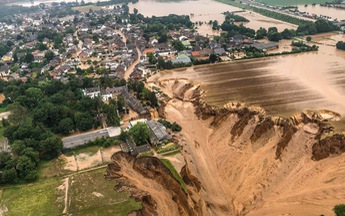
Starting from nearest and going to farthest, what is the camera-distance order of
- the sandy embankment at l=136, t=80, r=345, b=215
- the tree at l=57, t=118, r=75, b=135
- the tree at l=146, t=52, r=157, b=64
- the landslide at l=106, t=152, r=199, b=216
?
the landslide at l=106, t=152, r=199, b=216 → the sandy embankment at l=136, t=80, r=345, b=215 → the tree at l=57, t=118, r=75, b=135 → the tree at l=146, t=52, r=157, b=64

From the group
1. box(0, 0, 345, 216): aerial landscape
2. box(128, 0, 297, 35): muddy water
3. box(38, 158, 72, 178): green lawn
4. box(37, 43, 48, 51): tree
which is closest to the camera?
box(0, 0, 345, 216): aerial landscape

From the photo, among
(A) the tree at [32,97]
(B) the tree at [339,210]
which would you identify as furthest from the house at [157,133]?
(A) the tree at [32,97]

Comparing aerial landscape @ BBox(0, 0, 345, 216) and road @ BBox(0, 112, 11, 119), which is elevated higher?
aerial landscape @ BBox(0, 0, 345, 216)

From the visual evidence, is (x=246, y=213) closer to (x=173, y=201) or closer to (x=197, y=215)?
(x=197, y=215)

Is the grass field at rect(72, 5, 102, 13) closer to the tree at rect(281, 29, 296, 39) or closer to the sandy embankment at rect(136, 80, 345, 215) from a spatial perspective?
the tree at rect(281, 29, 296, 39)

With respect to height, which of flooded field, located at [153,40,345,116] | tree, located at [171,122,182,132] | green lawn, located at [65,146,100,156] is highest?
flooded field, located at [153,40,345,116]

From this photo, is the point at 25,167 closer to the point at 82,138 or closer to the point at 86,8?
the point at 82,138

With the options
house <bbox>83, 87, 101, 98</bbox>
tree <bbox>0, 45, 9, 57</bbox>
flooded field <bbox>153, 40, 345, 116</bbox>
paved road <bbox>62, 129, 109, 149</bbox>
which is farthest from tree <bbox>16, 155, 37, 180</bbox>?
tree <bbox>0, 45, 9, 57</bbox>
